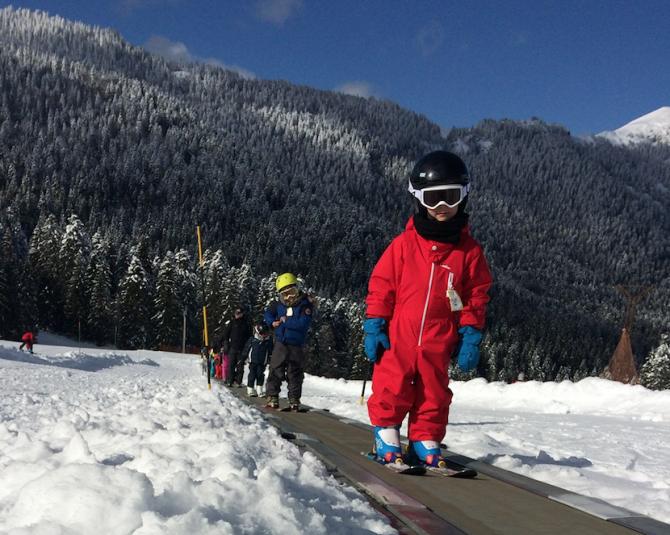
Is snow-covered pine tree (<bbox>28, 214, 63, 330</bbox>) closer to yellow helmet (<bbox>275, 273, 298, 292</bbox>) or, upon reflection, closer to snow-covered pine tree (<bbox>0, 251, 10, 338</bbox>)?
snow-covered pine tree (<bbox>0, 251, 10, 338</bbox>)

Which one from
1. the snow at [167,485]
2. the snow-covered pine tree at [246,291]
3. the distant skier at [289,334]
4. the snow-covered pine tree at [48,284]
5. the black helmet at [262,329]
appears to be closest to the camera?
the snow at [167,485]

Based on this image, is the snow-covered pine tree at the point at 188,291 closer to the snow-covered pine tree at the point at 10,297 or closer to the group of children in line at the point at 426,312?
the snow-covered pine tree at the point at 10,297

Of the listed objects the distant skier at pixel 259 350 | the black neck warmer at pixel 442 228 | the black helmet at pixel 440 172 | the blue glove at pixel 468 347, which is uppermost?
the black helmet at pixel 440 172

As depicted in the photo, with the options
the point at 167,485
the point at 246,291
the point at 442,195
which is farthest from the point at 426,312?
the point at 246,291

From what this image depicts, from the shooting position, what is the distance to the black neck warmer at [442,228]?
447 centimetres

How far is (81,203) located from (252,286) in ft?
279

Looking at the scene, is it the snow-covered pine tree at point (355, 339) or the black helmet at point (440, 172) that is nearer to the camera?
the black helmet at point (440, 172)

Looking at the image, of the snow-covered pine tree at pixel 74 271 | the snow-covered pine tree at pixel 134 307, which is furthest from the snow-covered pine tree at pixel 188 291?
the snow-covered pine tree at pixel 74 271

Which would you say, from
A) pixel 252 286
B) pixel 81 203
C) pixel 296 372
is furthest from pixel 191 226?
pixel 296 372

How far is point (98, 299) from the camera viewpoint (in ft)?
194

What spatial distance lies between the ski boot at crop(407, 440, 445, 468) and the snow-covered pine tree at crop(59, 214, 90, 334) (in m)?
61.0

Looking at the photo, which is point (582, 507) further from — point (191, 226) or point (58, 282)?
point (191, 226)

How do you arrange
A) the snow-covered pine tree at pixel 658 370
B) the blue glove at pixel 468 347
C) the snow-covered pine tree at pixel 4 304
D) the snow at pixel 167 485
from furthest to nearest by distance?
the snow-covered pine tree at pixel 658 370 → the snow-covered pine tree at pixel 4 304 → the blue glove at pixel 468 347 → the snow at pixel 167 485

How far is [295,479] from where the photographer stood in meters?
3.09
